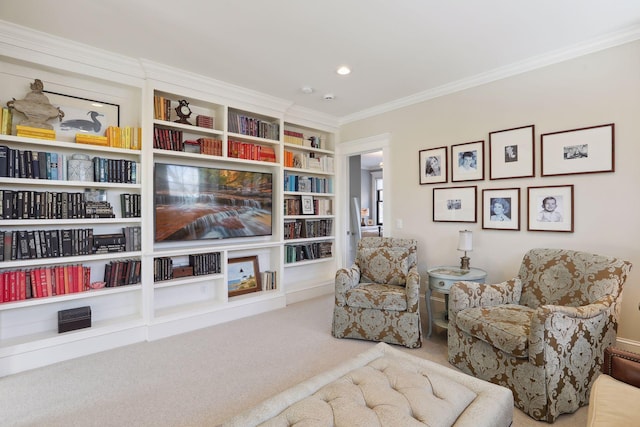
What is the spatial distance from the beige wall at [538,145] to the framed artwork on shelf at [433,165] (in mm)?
81

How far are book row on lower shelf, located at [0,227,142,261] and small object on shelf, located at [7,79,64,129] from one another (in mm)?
929

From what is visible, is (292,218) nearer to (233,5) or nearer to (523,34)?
(233,5)

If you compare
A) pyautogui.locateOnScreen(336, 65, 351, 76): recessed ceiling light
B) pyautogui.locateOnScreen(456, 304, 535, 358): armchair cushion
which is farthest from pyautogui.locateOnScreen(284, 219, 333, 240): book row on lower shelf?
pyautogui.locateOnScreen(456, 304, 535, 358): armchair cushion

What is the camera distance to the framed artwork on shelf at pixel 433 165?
375 centimetres

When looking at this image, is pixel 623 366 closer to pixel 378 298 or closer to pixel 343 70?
pixel 378 298

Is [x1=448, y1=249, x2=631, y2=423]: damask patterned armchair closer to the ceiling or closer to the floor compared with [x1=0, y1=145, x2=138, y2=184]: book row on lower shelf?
closer to the floor

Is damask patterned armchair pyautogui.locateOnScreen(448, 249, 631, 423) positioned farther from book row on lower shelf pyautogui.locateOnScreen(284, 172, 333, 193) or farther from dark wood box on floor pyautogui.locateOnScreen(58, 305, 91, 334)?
dark wood box on floor pyautogui.locateOnScreen(58, 305, 91, 334)

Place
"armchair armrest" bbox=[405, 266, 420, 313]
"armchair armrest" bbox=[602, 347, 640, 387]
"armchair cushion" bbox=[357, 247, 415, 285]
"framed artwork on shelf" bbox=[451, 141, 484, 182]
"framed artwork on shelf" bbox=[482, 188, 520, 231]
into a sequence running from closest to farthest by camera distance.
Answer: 1. "armchair armrest" bbox=[602, 347, 640, 387]
2. "armchair armrest" bbox=[405, 266, 420, 313]
3. "framed artwork on shelf" bbox=[482, 188, 520, 231]
4. "armchair cushion" bbox=[357, 247, 415, 285]
5. "framed artwork on shelf" bbox=[451, 141, 484, 182]

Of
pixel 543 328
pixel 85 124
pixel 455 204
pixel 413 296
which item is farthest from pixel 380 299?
pixel 85 124

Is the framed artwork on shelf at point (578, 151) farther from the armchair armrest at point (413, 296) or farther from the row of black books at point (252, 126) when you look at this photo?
the row of black books at point (252, 126)

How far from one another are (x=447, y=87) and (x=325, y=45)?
1.68 metres

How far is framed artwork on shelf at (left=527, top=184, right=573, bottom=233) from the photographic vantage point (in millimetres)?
2859

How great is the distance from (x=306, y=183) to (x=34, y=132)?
9.80ft

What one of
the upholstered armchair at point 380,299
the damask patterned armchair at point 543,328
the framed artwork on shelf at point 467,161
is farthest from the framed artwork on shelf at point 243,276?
the framed artwork on shelf at point 467,161
